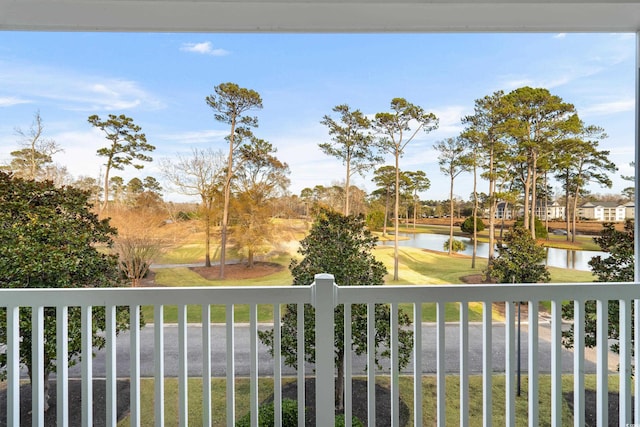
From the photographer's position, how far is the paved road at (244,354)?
6.75ft

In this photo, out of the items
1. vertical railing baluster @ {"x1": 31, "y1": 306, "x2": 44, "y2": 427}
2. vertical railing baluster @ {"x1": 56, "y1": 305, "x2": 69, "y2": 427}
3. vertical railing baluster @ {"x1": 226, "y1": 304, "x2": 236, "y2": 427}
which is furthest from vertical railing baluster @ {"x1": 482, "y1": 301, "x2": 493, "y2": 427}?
vertical railing baluster @ {"x1": 31, "y1": 306, "x2": 44, "y2": 427}

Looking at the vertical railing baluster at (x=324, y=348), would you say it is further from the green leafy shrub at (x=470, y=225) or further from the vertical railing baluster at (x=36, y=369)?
the vertical railing baluster at (x=36, y=369)

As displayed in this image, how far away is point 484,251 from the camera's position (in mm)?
2180

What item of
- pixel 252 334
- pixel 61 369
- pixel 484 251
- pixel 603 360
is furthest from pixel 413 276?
pixel 61 369

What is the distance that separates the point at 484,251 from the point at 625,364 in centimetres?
82

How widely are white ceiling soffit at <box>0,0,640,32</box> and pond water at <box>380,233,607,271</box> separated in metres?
1.17

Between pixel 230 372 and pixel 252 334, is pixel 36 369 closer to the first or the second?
pixel 230 372

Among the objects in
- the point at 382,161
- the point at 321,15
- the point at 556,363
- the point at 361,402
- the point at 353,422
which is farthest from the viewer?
the point at 382,161

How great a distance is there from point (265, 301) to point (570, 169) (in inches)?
77.7

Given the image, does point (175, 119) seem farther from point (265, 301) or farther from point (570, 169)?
point (570, 169)

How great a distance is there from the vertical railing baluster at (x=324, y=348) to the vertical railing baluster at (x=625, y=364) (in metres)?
1.38

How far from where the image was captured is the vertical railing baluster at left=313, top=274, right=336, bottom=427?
1.57 metres

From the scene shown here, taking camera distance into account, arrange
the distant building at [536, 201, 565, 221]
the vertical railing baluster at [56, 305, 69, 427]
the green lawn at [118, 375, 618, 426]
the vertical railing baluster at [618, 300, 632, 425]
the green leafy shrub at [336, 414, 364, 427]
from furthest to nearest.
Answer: the distant building at [536, 201, 565, 221], the green lawn at [118, 375, 618, 426], the green leafy shrub at [336, 414, 364, 427], the vertical railing baluster at [618, 300, 632, 425], the vertical railing baluster at [56, 305, 69, 427]

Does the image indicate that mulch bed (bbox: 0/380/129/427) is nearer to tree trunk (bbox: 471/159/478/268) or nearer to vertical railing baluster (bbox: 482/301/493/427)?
vertical railing baluster (bbox: 482/301/493/427)
